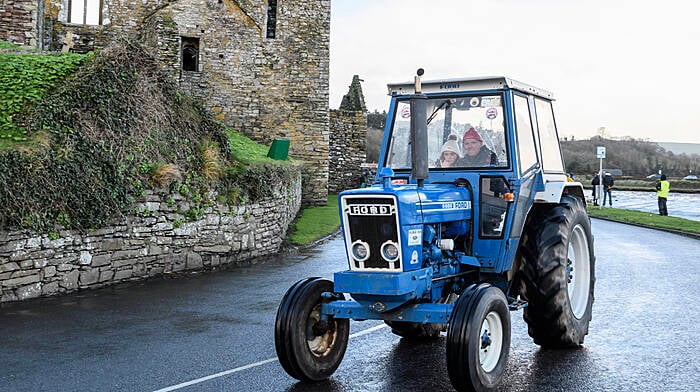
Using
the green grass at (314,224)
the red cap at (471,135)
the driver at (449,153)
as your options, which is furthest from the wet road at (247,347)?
the green grass at (314,224)

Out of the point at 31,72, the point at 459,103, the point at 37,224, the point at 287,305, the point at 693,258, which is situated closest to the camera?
the point at 287,305

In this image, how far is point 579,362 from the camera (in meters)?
6.89

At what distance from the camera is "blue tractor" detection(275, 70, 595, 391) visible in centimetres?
575

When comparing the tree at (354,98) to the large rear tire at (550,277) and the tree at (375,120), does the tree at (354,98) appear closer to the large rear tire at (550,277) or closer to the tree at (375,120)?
the tree at (375,120)

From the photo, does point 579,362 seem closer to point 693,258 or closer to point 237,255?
point 237,255

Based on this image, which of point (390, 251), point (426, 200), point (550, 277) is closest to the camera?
point (390, 251)

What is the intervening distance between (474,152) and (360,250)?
1.82 metres

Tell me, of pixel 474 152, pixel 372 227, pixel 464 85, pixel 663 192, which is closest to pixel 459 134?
pixel 474 152

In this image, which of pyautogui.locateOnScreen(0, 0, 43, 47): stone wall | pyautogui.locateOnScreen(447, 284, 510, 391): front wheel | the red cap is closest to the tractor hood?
the red cap

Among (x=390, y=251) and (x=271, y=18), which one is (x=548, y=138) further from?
(x=271, y=18)

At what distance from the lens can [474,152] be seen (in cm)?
707

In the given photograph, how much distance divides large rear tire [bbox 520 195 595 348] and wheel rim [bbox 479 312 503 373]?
4.04 feet

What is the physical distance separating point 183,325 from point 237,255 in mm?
5588

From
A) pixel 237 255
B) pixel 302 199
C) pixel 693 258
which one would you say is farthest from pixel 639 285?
pixel 302 199
